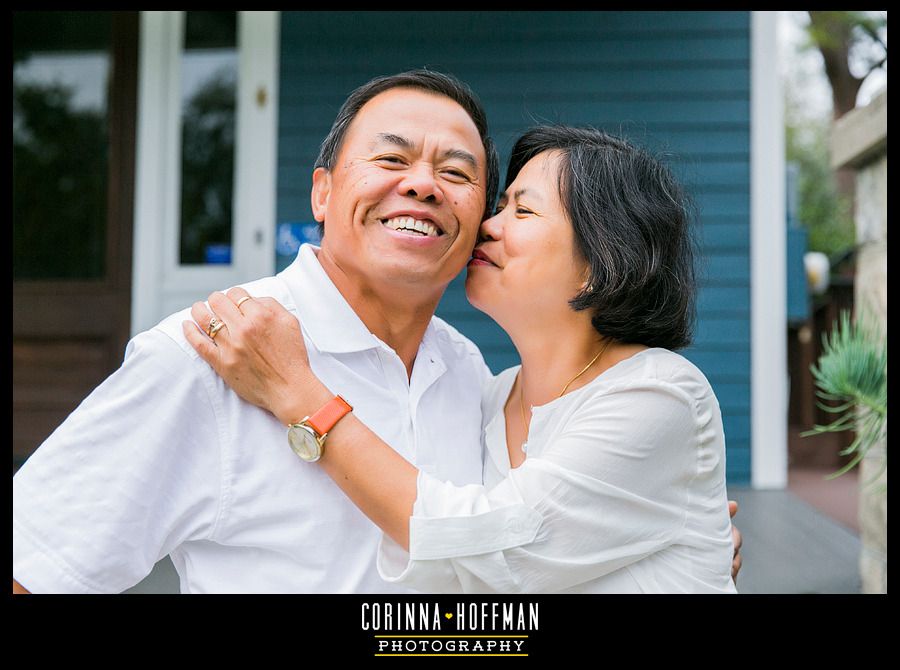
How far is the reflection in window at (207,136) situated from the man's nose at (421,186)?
347cm

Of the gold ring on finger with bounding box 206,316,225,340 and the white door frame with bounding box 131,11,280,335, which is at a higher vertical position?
the white door frame with bounding box 131,11,280,335

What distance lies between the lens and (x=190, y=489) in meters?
1.42

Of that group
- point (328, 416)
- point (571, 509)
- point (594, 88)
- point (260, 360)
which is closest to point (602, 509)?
point (571, 509)

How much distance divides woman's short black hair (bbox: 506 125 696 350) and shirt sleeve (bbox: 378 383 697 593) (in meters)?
0.24

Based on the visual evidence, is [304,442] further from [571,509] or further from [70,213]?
[70,213]

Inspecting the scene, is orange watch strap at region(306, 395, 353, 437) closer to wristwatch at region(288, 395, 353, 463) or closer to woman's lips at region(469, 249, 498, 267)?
wristwatch at region(288, 395, 353, 463)

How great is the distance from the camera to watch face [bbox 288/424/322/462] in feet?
4.60

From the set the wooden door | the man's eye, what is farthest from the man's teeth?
the wooden door

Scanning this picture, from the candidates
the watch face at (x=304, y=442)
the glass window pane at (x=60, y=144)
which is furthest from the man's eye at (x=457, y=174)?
the glass window pane at (x=60, y=144)

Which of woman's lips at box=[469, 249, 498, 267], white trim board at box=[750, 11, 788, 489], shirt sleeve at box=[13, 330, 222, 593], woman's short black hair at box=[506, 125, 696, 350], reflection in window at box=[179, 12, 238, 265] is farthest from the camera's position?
reflection in window at box=[179, 12, 238, 265]

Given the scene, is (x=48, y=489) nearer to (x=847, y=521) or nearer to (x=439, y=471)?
(x=439, y=471)

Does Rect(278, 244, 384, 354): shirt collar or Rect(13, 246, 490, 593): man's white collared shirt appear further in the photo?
Rect(278, 244, 384, 354): shirt collar
